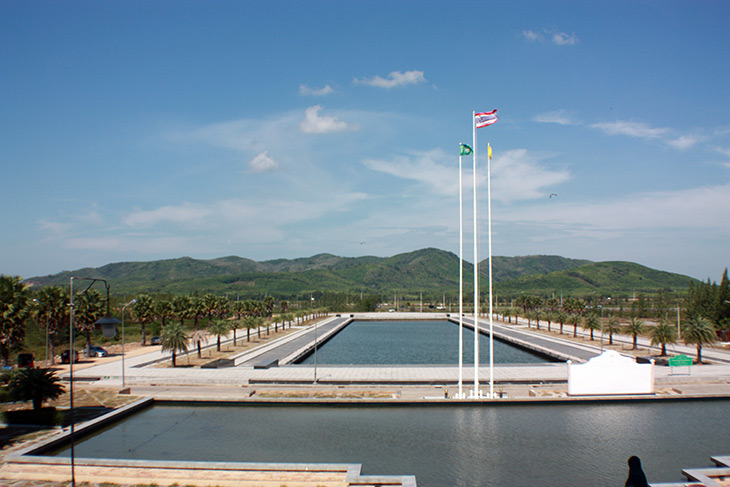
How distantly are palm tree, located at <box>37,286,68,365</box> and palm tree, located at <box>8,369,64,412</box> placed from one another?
1963 centimetres

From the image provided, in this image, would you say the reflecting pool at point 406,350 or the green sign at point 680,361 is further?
the reflecting pool at point 406,350

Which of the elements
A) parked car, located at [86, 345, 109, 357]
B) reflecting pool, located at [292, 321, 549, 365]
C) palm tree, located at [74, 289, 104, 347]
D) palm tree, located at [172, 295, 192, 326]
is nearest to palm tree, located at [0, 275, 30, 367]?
palm tree, located at [74, 289, 104, 347]

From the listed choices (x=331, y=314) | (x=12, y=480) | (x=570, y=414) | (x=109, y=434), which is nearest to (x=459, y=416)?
(x=570, y=414)

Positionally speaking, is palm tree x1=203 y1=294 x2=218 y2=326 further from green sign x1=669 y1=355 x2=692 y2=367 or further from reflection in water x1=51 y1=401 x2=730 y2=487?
green sign x1=669 y1=355 x2=692 y2=367

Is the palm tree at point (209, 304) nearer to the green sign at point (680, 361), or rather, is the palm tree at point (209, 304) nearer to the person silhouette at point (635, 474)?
the green sign at point (680, 361)

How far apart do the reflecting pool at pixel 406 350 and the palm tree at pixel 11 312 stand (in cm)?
2342

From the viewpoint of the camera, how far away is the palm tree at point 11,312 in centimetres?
3622

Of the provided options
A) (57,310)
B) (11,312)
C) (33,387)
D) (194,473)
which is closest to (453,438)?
(194,473)

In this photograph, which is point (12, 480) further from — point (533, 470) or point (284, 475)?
point (533, 470)

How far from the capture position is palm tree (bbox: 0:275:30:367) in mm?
36219

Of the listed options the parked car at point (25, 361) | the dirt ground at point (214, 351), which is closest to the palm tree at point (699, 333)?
the dirt ground at point (214, 351)

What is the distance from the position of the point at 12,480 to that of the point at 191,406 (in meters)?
11.1

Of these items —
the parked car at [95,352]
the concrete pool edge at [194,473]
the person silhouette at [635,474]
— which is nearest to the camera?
the person silhouette at [635,474]

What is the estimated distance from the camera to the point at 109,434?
23000mm
